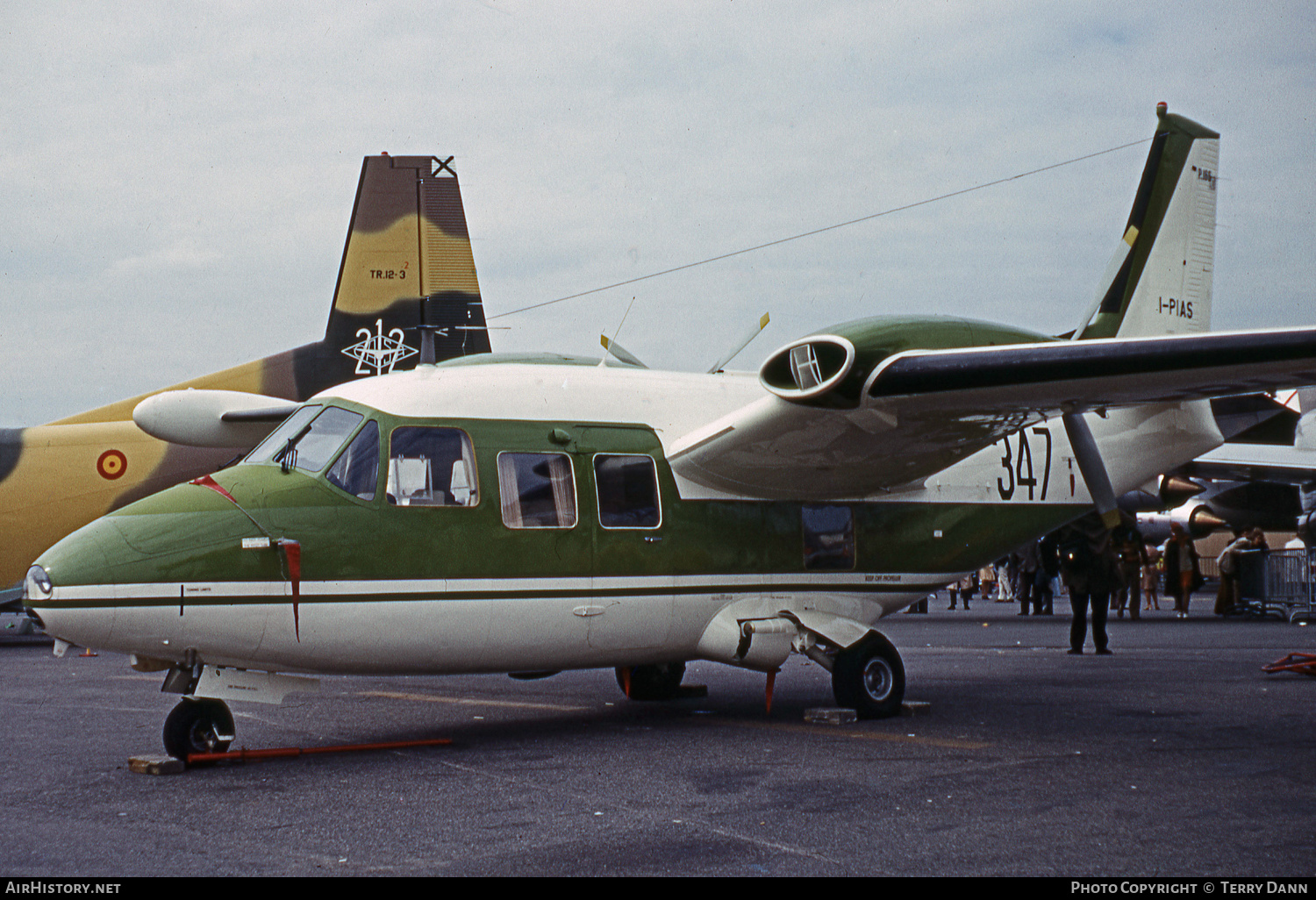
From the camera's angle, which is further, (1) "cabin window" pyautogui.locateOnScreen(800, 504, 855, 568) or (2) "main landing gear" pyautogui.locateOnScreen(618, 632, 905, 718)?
(1) "cabin window" pyautogui.locateOnScreen(800, 504, 855, 568)

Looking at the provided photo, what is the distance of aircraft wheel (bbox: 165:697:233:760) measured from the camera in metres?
7.71

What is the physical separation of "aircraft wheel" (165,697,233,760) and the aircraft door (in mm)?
2725

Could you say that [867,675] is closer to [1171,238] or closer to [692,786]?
[692,786]

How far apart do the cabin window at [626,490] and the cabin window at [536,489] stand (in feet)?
0.87

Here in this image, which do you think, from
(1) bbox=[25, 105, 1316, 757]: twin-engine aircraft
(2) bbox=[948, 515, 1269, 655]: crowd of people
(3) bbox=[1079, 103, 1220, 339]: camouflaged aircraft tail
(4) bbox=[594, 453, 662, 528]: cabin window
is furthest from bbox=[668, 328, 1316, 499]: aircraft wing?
(2) bbox=[948, 515, 1269, 655]: crowd of people

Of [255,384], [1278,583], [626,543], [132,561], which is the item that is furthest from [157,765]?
[1278,583]

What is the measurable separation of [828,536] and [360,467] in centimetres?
427

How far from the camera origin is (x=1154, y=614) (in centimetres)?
2809

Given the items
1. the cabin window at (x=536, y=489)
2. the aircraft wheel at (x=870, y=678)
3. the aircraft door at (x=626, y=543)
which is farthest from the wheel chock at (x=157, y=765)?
the aircraft wheel at (x=870, y=678)

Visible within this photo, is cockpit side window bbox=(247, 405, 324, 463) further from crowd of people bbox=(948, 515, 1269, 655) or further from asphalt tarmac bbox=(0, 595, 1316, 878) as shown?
crowd of people bbox=(948, 515, 1269, 655)

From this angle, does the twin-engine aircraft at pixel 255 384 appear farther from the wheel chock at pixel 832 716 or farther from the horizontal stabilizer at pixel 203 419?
the wheel chock at pixel 832 716

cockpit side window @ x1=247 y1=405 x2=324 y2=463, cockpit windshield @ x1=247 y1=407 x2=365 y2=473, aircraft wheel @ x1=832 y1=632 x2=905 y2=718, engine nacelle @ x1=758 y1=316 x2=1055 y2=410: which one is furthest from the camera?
aircraft wheel @ x1=832 y1=632 x2=905 y2=718

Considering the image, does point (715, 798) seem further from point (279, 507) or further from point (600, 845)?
point (279, 507)

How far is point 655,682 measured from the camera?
11281 mm
